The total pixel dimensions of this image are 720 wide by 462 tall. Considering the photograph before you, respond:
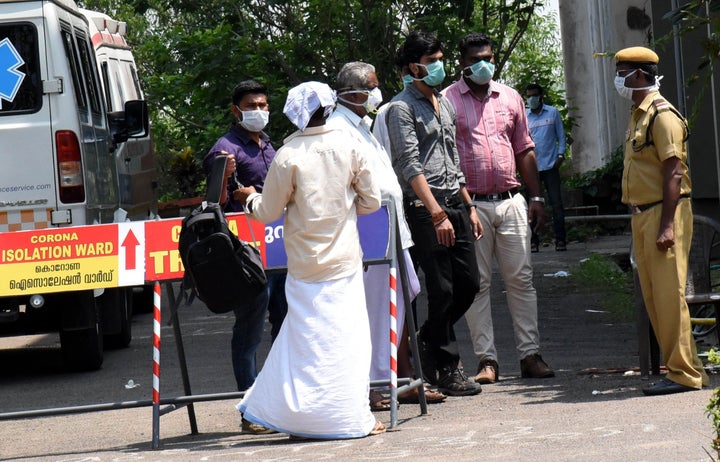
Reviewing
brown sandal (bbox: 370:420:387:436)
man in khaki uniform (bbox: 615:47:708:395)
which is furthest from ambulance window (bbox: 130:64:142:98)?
brown sandal (bbox: 370:420:387:436)

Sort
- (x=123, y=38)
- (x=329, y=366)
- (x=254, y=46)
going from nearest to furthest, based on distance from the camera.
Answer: (x=329, y=366) < (x=123, y=38) < (x=254, y=46)

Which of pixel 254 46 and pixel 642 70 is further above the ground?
pixel 254 46

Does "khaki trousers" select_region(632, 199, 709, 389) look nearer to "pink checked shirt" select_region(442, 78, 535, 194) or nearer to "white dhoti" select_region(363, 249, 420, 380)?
"pink checked shirt" select_region(442, 78, 535, 194)

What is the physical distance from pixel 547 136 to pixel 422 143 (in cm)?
946

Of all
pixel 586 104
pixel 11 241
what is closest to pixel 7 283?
pixel 11 241

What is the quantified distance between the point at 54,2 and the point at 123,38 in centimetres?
507

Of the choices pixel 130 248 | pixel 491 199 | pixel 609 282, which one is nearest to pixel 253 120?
pixel 130 248

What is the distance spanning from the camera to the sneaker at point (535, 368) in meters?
9.02

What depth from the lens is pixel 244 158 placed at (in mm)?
8336

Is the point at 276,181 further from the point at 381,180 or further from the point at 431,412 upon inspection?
the point at 431,412

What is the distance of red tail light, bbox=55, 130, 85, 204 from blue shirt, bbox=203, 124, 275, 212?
2127 mm

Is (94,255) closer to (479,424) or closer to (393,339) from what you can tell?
(393,339)

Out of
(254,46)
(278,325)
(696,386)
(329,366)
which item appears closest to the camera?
(329,366)

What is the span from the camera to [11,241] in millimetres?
7922
